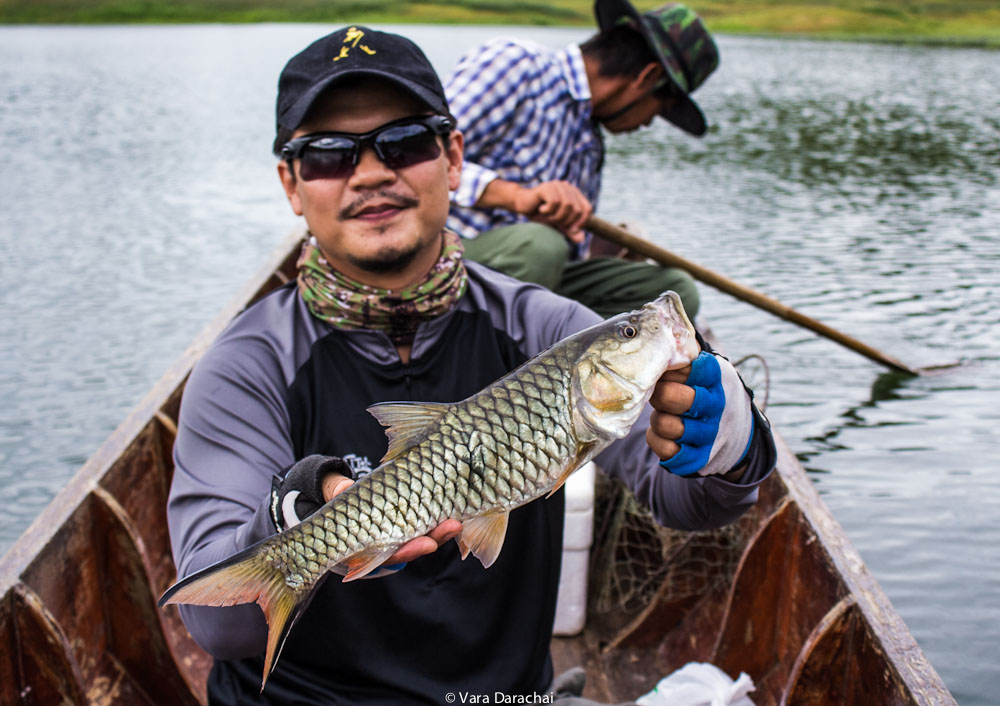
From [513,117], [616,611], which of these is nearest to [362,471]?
[616,611]

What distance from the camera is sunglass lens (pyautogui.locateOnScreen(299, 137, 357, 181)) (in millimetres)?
2535

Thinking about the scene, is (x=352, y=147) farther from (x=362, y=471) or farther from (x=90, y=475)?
(x=90, y=475)

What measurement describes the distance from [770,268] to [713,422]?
10.5 m

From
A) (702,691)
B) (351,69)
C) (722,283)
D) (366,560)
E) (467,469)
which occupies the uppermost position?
(351,69)

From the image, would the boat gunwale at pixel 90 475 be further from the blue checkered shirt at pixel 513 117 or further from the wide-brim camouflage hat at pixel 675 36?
the wide-brim camouflage hat at pixel 675 36

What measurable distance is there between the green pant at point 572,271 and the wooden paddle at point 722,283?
42cm

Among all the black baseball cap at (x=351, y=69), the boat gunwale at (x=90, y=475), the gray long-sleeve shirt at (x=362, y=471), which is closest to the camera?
the gray long-sleeve shirt at (x=362, y=471)

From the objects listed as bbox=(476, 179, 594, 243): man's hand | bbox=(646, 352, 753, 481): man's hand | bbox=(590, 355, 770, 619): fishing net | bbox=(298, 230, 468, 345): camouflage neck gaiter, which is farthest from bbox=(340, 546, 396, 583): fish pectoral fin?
bbox=(476, 179, 594, 243): man's hand

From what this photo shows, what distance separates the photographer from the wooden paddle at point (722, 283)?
565 centimetres

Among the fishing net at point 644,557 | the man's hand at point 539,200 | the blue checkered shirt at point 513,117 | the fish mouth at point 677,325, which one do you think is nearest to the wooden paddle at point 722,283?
the blue checkered shirt at point 513,117

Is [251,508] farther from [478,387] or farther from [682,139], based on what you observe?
[682,139]

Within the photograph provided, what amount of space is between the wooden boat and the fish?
4.16 ft

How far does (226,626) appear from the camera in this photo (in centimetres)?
Answer: 219

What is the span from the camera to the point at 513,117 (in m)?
4.78
